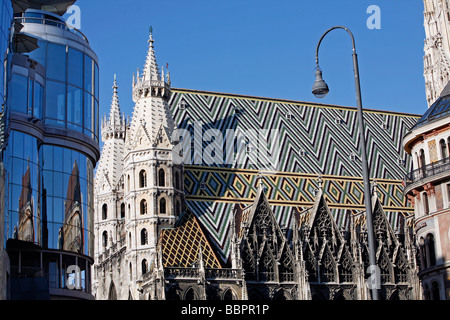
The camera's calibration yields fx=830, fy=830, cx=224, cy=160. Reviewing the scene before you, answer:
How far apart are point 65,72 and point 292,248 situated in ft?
Result: 71.6

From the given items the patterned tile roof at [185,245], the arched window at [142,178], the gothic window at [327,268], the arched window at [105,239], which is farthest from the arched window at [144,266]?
the gothic window at [327,268]

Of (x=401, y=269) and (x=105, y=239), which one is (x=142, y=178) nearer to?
(x=105, y=239)

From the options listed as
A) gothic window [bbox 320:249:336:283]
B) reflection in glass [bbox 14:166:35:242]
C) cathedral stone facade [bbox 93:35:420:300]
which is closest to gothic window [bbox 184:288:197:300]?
cathedral stone facade [bbox 93:35:420:300]

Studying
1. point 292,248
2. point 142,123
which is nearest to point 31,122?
point 142,123

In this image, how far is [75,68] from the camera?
130 feet

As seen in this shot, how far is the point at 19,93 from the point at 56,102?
3.66m

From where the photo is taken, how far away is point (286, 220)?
58.2 meters

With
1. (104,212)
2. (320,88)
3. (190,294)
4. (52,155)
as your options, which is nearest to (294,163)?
(104,212)

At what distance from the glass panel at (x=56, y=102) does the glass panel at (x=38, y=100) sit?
874mm

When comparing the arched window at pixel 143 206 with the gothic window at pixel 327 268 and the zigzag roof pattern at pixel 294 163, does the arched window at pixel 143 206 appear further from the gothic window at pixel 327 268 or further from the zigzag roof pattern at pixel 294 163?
the gothic window at pixel 327 268

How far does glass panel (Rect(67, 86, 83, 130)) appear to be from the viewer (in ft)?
128

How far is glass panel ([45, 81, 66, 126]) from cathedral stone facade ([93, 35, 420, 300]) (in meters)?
13.6

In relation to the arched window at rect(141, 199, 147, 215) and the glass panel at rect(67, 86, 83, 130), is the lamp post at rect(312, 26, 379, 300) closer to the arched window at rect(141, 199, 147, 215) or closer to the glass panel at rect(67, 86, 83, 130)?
the glass panel at rect(67, 86, 83, 130)
